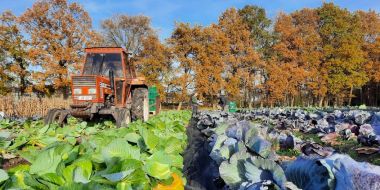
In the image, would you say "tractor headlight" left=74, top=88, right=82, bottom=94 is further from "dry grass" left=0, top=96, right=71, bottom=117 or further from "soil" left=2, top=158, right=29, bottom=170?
"dry grass" left=0, top=96, right=71, bottom=117

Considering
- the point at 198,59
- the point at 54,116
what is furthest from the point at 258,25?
the point at 54,116

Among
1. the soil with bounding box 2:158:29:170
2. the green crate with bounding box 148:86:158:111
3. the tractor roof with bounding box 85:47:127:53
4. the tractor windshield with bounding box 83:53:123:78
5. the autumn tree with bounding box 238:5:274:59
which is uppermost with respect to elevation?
the autumn tree with bounding box 238:5:274:59

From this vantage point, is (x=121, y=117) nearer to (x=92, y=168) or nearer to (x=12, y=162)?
(x=12, y=162)

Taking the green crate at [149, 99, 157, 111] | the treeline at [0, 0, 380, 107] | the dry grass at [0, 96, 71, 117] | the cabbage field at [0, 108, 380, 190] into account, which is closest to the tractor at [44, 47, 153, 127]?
the cabbage field at [0, 108, 380, 190]

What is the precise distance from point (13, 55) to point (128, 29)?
16540 mm

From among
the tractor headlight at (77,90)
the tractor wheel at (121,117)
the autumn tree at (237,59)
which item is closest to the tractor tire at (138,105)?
the tractor wheel at (121,117)

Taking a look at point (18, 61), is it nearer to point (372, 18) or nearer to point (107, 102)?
point (107, 102)

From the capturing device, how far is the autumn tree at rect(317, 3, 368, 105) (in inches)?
1631

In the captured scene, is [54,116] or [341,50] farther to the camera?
[341,50]

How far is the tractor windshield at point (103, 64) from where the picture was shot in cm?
1157

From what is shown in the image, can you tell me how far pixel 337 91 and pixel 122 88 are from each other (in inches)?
1435

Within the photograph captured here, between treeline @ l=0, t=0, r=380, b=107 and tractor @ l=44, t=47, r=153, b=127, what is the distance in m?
19.8

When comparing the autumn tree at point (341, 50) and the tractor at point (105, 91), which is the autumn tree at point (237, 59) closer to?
the autumn tree at point (341, 50)

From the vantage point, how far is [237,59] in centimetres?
3838
